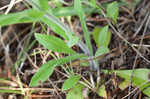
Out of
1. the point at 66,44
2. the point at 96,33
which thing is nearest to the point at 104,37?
the point at 96,33

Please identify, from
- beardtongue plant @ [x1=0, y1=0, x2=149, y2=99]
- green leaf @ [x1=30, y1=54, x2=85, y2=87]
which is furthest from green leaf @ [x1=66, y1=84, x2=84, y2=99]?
green leaf @ [x1=30, y1=54, x2=85, y2=87]

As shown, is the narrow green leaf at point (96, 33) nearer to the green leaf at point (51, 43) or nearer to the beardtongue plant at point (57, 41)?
the beardtongue plant at point (57, 41)

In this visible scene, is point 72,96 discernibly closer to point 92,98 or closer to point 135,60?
point 92,98

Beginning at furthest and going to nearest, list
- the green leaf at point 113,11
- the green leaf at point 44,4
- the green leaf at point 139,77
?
the green leaf at point 113,11, the green leaf at point 139,77, the green leaf at point 44,4

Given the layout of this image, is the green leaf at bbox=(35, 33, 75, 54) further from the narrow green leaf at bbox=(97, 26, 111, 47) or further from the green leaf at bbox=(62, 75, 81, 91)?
the narrow green leaf at bbox=(97, 26, 111, 47)

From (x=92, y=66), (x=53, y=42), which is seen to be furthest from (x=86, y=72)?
(x=53, y=42)

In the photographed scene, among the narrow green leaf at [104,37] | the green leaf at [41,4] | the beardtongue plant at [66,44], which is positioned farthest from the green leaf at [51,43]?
the narrow green leaf at [104,37]
